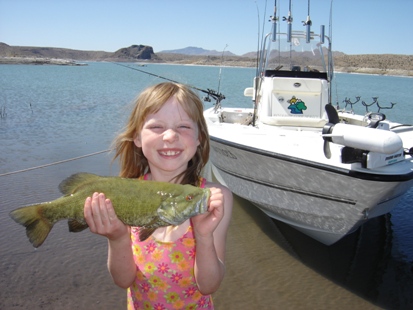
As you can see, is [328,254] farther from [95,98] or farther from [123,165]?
[95,98]

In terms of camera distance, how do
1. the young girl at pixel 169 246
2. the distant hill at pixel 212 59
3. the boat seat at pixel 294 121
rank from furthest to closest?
the distant hill at pixel 212 59 → the boat seat at pixel 294 121 → the young girl at pixel 169 246

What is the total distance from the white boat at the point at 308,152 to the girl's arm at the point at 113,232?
2.92 m

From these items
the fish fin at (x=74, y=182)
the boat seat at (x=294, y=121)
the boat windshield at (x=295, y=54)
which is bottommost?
the boat seat at (x=294, y=121)

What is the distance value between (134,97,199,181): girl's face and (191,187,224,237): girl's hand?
1.29 feet

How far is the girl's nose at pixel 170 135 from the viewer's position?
2139mm

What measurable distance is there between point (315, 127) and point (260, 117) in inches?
40.0

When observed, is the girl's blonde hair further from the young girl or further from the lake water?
the lake water

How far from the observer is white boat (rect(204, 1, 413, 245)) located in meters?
4.37

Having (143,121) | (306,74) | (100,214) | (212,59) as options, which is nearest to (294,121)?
(306,74)

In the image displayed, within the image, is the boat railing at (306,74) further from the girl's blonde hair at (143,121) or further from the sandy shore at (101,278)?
the girl's blonde hair at (143,121)

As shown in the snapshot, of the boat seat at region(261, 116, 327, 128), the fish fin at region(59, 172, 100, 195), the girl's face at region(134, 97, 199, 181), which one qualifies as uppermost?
the girl's face at region(134, 97, 199, 181)

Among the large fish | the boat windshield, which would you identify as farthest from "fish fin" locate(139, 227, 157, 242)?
the boat windshield

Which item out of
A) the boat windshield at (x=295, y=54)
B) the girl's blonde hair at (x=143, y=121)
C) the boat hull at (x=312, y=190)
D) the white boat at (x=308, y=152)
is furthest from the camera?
the boat windshield at (x=295, y=54)

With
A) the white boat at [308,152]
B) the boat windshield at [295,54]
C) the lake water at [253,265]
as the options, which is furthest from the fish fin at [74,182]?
the boat windshield at [295,54]
